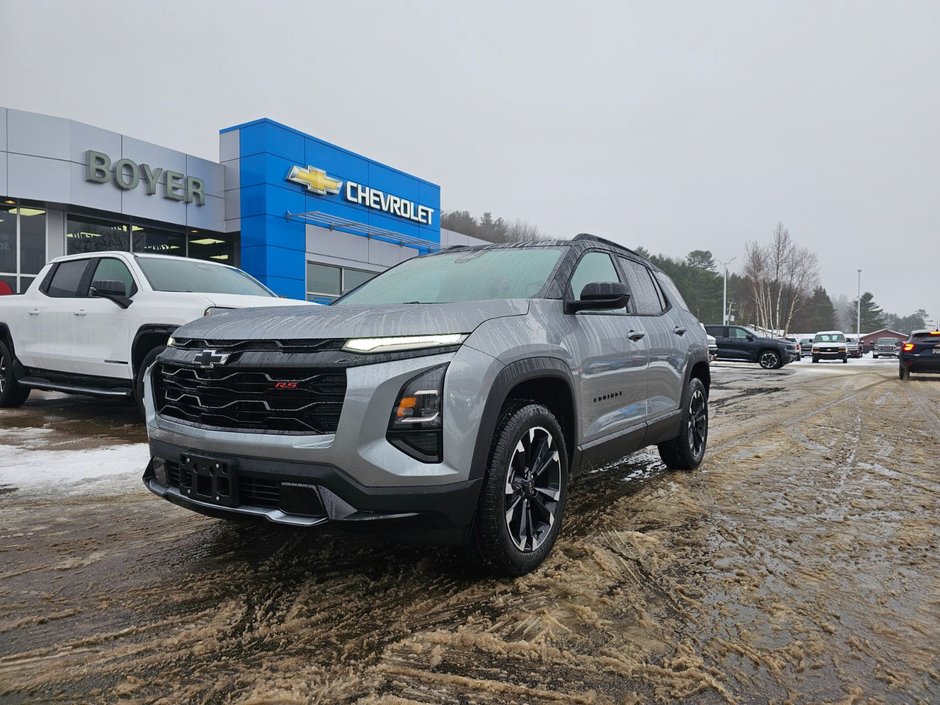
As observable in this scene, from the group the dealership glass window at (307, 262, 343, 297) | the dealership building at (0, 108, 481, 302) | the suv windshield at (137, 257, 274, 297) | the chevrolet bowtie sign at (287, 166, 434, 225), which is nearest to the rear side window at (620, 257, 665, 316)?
the suv windshield at (137, 257, 274, 297)

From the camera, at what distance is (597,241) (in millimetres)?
4184

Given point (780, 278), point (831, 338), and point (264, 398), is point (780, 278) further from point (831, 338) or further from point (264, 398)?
point (264, 398)

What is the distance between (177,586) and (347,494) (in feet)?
3.35

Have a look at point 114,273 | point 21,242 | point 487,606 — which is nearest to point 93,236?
point 21,242

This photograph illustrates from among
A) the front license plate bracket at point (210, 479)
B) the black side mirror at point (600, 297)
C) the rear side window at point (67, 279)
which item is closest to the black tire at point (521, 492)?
the black side mirror at point (600, 297)

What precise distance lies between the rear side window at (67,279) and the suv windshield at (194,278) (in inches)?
38.7

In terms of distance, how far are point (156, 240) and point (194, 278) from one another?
14469 millimetres

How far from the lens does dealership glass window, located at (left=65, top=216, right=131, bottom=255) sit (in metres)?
17.1

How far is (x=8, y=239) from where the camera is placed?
1594 centimetres

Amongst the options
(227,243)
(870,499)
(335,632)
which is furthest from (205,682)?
(227,243)

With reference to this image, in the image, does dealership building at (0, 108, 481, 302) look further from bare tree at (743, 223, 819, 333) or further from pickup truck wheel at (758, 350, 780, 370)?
bare tree at (743, 223, 819, 333)

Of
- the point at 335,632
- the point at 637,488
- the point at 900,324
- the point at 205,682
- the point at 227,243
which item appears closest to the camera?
the point at 205,682

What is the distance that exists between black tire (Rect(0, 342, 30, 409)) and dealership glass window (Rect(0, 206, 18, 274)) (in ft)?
32.4

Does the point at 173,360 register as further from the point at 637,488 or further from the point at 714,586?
the point at 637,488
